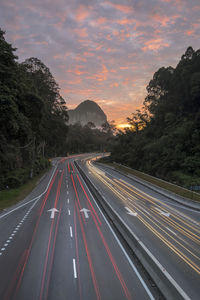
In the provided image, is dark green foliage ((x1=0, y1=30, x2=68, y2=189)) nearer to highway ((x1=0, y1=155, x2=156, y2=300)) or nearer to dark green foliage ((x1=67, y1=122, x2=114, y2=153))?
highway ((x1=0, y1=155, x2=156, y2=300))

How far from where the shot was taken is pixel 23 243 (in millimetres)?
14508

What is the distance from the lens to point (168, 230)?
17.3m

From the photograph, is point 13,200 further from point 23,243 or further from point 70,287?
point 70,287

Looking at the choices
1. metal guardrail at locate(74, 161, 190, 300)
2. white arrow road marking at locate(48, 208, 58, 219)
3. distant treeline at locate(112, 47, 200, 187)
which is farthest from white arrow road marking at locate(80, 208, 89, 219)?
distant treeline at locate(112, 47, 200, 187)

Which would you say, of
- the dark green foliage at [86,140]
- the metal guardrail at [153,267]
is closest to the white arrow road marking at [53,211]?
the metal guardrail at [153,267]

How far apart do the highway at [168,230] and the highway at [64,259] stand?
1370 mm

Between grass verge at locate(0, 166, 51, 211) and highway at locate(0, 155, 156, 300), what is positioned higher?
grass verge at locate(0, 166, 51, 211)

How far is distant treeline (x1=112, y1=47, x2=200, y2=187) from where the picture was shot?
47000 millimetres

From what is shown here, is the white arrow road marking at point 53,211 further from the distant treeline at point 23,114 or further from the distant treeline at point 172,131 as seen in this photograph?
the distant treeline at point 172,131

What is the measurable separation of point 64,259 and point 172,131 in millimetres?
52569

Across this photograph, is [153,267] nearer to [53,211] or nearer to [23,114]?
[53,211]

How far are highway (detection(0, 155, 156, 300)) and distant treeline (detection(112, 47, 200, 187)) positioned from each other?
27.8 meters

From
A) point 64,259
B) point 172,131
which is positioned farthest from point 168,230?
point 172,131

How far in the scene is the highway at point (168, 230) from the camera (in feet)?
35.7
